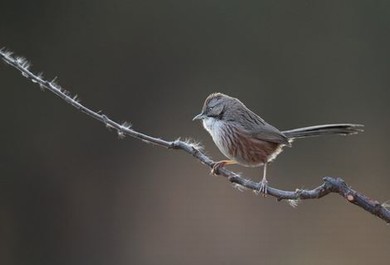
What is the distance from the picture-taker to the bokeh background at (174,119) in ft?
12.7

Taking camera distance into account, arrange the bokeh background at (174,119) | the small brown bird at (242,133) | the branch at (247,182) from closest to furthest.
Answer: the branch at (247,182) < the small brown bird at (242,133) < the bokeh background at (174,119)

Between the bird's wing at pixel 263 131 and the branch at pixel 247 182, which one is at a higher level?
the bird's wing at pixel 263 131

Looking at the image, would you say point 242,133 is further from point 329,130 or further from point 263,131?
point 329,130

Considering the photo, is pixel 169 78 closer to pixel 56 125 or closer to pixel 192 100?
pixel 192 100

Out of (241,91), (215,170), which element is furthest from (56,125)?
(215,170)

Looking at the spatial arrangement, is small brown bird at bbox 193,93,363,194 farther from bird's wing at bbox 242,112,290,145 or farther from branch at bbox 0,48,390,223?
branch at bbox 0,48,390,223

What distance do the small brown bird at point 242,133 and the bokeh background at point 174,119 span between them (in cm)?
181

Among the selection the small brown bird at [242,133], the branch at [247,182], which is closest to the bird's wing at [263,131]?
the small brown bird at [242,133]

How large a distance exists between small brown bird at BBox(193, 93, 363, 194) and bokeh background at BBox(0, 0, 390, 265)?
181 centimetres

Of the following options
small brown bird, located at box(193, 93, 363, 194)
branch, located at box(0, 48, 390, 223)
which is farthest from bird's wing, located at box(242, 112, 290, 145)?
branch, located at box(0, 48, 390, 223)

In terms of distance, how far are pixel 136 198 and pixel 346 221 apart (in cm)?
119

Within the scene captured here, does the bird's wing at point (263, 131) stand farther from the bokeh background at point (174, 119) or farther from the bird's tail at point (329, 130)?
the bokeh background at point (174, 119)

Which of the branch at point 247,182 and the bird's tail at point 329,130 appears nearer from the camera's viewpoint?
the branch at point 247,182

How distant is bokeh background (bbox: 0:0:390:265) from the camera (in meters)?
3.87
